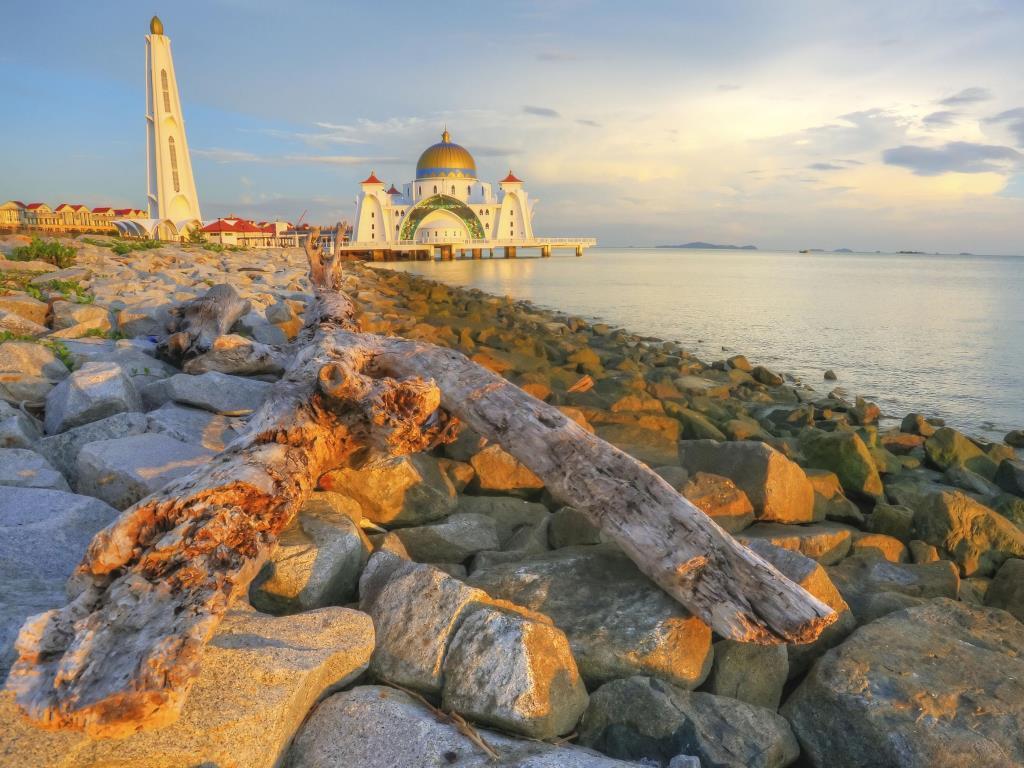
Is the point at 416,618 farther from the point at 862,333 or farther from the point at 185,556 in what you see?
the point at 862,333

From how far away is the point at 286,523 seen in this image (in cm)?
271

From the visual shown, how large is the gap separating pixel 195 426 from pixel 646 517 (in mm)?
2803

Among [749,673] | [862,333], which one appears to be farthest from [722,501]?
[862,333]

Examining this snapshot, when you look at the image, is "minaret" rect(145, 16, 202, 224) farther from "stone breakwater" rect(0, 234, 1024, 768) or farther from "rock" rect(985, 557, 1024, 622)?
"rock" rect(985, 557, 1024, 622)

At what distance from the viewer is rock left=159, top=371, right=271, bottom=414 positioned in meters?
4.50

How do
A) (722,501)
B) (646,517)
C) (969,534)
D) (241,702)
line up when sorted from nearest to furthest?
(241,702) < (646,517) < (722,501) < (969,534)

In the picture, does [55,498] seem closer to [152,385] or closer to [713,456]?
[152,385]

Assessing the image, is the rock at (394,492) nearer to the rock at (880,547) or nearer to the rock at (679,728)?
the rock at (679,728)

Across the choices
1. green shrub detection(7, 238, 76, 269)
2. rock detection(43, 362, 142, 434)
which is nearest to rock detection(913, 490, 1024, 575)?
rock detection(43, 362, 142, 434)

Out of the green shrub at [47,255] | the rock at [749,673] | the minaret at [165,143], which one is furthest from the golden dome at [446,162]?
the rock at [749,673]

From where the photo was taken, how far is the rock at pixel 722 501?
384 centimetres

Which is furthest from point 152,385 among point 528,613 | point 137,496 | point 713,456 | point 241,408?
point 713,456

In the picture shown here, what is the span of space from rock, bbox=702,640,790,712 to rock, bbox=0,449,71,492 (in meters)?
3.03

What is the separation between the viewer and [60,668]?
5.91 ft
